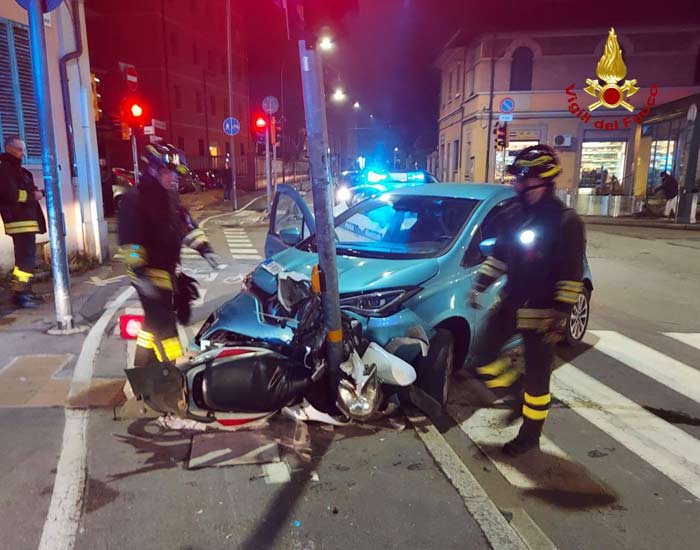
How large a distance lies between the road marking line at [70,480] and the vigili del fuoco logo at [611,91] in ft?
83.8

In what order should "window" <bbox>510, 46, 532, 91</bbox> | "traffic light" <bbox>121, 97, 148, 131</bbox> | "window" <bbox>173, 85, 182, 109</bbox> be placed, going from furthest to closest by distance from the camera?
"window" <bbox>173, 85, 182, 109</bbox> → "window" <bbox>510, 46, 532, 91</bbox> → "traffic light" <bbox>121, 97, 148, 131</bbox>

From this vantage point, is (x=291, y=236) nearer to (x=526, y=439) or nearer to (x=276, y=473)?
(x=276, y=473)

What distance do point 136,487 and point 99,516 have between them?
0.30m

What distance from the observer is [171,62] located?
39750 millimetres

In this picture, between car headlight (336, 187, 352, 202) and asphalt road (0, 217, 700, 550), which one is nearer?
asphalt road (0, 217, 700, 550)

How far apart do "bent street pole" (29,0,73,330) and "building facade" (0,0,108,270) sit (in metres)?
2.78

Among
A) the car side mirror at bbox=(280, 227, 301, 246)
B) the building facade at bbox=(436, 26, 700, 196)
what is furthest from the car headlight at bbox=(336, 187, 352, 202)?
the building facade at bbox=(436, 26, 700, 196)

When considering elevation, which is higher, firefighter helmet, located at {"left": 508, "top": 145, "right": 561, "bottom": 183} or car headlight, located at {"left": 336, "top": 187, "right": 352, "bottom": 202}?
firefighter helmet, located at {"left": 508, "top": 145, "right": 561, "bottom": 183}

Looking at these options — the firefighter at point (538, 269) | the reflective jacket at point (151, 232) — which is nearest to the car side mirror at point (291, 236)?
the reflective jacket at point (151, 232)

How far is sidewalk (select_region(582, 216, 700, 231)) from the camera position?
17639 mm

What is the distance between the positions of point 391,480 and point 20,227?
6.02m

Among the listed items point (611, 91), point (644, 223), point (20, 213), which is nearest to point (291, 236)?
point (20, 213)

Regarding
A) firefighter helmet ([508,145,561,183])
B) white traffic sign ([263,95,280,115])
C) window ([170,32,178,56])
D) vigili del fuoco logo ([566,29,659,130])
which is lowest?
firefighter helmet ([508,145,561,183])

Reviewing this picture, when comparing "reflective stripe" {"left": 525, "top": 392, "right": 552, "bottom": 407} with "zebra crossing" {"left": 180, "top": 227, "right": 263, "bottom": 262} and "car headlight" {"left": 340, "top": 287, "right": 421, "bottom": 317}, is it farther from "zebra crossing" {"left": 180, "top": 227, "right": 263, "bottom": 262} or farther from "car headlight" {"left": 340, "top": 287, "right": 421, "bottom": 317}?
"zebra crossing" {"left": 180, "top": 227, "right": 263, "bottom": 262}
